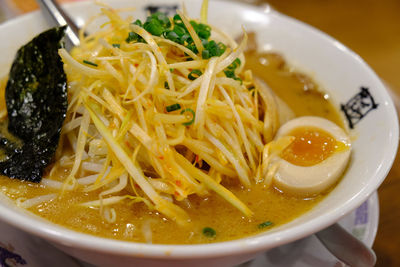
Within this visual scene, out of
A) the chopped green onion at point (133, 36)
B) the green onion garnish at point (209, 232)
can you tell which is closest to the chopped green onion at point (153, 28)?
the chopped green onion at point (133, 36)

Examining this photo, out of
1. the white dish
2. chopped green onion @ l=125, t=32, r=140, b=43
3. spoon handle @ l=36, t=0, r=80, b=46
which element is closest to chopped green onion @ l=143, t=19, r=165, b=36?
chopped green onion @ l=125, t=32, r=140, b=43

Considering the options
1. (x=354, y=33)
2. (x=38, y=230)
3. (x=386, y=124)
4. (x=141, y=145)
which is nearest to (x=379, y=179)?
(x=386, y=124)

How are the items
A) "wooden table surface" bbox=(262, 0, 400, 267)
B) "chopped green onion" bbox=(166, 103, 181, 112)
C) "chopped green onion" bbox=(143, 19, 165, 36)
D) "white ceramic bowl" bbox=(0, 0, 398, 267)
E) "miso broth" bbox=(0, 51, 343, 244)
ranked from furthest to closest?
"wooden table surface" bbox=(262, 0, 400, 267)
"chopped green onion" bbox=(143, 19, 165, 36)
"chopped green onion" bbox=(166, 103, 181, 112)
"miso broth" bbox=(0, 51, 343, 244)
"white ceramic bowl" bbox=(0, 0, 398, 267)

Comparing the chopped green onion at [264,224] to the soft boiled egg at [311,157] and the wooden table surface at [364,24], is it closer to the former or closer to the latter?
the soft boiled egg at [311,157]

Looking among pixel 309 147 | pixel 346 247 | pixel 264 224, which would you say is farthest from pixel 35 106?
pixel 346 247

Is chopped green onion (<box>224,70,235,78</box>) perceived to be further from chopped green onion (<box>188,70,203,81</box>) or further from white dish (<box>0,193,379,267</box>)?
white dish (<box>0,193,379,267</box>)

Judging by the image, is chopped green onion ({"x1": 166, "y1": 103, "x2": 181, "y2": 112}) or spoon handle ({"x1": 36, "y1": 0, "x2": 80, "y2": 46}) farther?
spoon handle ({"x1": 36, "y1": 0, "x2": 80, "y2": 46})
